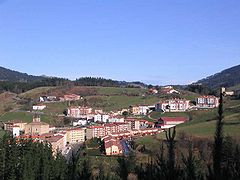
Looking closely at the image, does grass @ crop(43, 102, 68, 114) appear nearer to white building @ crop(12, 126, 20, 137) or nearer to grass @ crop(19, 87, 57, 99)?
grass @ crop(19, 87, 57, 99)

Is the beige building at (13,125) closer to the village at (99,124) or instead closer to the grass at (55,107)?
the village at (99,124)

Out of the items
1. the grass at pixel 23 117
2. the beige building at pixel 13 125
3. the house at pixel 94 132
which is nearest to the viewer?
the house at pixel 94 132

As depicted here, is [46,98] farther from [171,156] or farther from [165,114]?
[171,156]

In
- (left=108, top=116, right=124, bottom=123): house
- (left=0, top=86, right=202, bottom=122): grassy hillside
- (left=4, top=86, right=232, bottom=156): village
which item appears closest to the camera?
(left=4, top=86, right=232, bottom=156): village

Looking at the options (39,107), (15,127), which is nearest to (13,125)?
(15,127)

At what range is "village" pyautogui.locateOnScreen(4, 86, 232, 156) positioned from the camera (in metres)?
59.4

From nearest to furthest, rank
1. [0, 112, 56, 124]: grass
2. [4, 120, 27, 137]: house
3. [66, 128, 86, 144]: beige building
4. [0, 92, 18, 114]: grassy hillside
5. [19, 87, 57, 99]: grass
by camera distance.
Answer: [66, 128, 86, 144]: beige building < [4, 120, 27, 137]: house < [0, 112, 56, 124]: grass < [0, 92, 18, 114]: grassy hillside < [19, 87, 57, 99]: grass

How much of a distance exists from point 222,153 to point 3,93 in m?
99.2

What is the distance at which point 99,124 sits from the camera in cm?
7262

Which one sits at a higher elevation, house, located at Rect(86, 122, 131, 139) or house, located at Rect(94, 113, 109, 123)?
house, located at Rect(94, 113, 109, 123)

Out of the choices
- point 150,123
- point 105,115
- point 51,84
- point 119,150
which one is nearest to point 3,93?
point 51,84

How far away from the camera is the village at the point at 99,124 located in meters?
59.4

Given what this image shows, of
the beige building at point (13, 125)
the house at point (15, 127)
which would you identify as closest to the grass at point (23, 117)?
the beige building at point (13, 125)

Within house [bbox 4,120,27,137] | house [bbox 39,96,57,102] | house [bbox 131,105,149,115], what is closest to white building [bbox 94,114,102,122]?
house [bbox 131,105,149,115]
